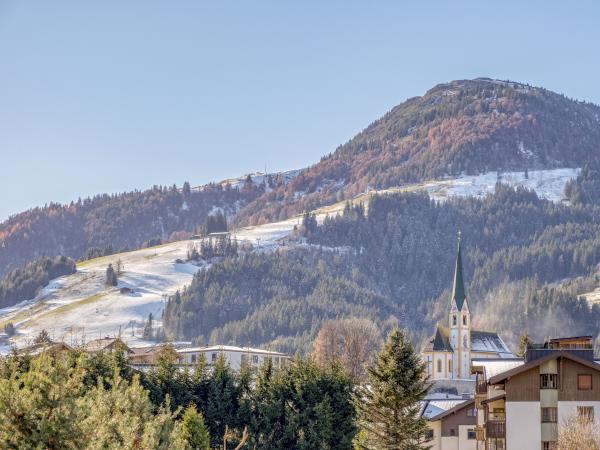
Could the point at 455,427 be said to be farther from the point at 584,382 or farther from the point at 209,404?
the point at 584,382

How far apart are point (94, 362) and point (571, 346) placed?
Result: 40.7m

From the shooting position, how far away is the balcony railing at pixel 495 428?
79.4 meters

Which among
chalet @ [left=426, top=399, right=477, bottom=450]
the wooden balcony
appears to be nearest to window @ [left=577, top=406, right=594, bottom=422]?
the wooden balcony

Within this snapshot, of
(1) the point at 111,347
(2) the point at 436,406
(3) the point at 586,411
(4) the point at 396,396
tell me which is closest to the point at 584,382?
(3) the point at 586,411

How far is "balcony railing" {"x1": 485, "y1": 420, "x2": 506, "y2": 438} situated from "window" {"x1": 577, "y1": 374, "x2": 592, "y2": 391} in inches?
202

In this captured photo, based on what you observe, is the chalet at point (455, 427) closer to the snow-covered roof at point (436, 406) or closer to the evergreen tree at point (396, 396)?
the snow-covered roof at point (436, 406)

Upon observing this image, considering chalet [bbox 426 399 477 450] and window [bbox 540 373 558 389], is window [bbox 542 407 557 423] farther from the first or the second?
chalet [bbox 426 399 477 450]

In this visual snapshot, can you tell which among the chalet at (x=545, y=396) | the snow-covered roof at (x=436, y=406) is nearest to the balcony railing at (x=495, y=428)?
the chalet at (x=545, y=396)

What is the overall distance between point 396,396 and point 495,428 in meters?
7.23

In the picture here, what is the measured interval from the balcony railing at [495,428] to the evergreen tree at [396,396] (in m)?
4.65

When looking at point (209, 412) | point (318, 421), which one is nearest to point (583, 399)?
point (318, 421)

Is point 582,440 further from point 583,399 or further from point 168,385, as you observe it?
point 168,385

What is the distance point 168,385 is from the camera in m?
111

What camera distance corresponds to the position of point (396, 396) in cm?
7675
